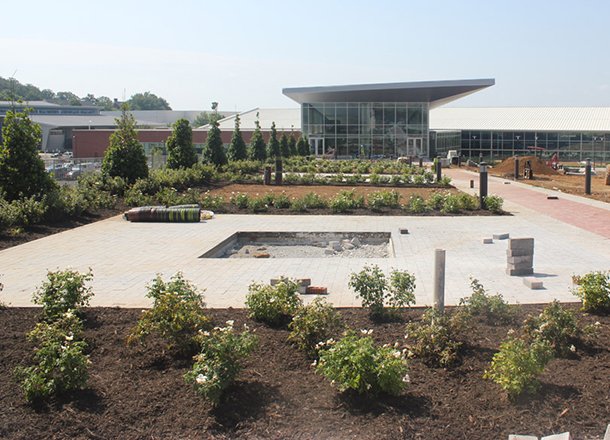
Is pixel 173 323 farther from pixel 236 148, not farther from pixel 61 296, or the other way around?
pixel 236 148

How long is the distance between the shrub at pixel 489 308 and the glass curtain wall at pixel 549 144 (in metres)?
56.4

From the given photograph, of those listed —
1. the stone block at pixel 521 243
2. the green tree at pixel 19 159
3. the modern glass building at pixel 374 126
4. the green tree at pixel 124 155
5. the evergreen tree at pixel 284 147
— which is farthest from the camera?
the modern glass building at pixel 374 126

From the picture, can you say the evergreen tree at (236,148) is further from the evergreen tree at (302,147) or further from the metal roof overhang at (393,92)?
the metal roof overhang at (393,92)

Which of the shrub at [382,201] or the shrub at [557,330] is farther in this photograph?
the shrub at [382,201]

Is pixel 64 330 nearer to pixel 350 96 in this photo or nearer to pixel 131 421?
pixel 131 421

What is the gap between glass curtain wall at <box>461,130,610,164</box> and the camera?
62500 mm

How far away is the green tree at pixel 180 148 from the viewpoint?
29797mm

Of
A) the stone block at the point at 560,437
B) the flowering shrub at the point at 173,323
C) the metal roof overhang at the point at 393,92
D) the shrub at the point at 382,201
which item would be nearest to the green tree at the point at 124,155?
the shrub at the point at 382,201

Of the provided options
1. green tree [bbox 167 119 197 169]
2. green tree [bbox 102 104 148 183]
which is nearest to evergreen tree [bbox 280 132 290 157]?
green tree [bbox 167 119 197 169]

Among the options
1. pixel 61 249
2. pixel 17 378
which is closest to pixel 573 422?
pixel 17 378

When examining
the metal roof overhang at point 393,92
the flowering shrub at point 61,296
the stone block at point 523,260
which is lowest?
the stone block at point 523,260

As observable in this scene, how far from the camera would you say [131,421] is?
534 cm

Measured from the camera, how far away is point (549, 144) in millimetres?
63406

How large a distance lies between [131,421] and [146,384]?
644mm
